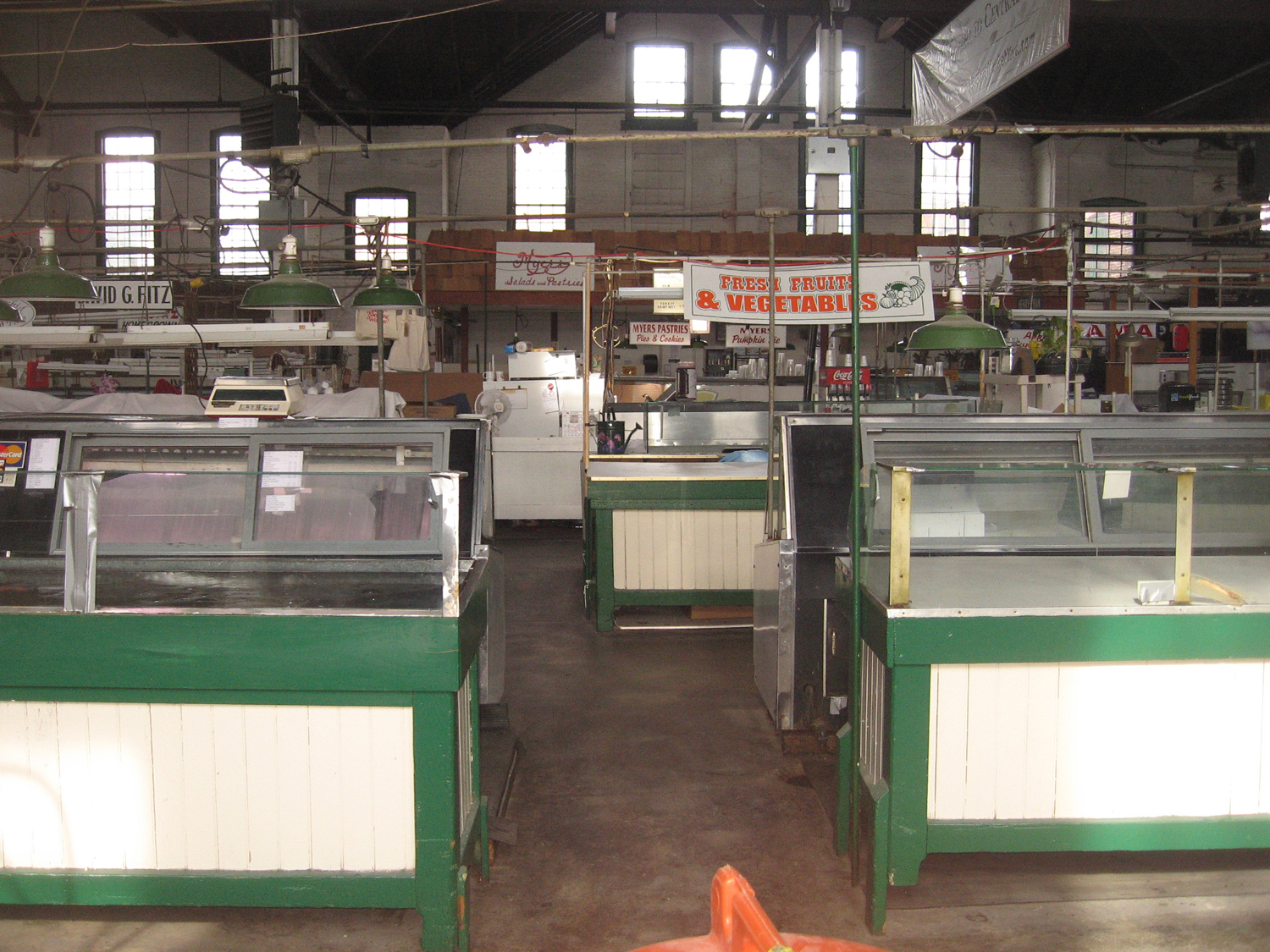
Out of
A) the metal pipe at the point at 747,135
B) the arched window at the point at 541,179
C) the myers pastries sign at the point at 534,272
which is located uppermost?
the arched window at the point at 541,179

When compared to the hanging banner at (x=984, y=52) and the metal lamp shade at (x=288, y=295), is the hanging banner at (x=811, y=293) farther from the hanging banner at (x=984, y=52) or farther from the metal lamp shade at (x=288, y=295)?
the metal lamp shade at (x=288, y=295)

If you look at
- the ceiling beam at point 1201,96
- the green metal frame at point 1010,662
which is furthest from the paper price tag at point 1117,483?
the ceiling beam at point 1201,96

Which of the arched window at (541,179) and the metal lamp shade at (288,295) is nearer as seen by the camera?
the metal lamp shade at (288,295)

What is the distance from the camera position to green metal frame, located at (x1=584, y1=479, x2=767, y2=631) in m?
6.56

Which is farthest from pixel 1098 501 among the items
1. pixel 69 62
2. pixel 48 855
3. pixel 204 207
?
pixel 69 62

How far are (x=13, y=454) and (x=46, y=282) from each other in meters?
1.53

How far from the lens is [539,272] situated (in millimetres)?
13898

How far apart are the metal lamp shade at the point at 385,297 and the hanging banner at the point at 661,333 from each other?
502cm

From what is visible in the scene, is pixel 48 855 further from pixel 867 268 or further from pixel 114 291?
pixel 114 291

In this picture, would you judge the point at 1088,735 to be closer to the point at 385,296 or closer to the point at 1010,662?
the point at 1010,662

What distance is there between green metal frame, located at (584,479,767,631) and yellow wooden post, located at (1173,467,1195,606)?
371cm

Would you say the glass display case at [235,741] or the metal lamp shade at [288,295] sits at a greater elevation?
the metal lamp shade at [288,295]

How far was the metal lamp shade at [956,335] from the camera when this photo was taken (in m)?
5.43

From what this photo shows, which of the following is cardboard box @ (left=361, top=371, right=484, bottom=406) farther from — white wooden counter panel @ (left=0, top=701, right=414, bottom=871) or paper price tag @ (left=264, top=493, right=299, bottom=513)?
white wooden counter panel @ (left=0, top=701, right=414, bottom=871)
